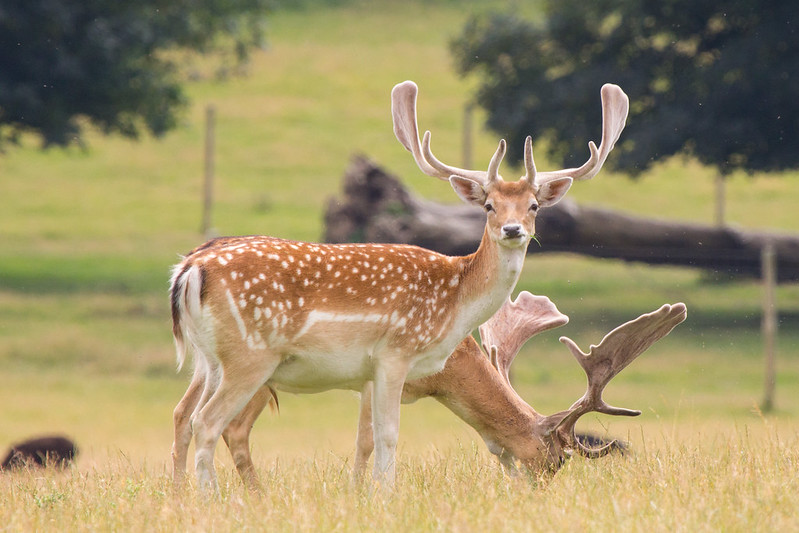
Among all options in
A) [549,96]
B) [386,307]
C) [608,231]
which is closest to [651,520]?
[386,307]

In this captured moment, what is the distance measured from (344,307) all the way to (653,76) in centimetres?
1515

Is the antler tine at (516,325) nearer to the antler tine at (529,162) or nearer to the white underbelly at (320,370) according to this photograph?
the white underbelly at (320,370)

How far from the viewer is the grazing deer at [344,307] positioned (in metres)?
6.62

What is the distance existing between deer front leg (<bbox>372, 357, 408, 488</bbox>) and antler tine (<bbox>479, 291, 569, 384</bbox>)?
113cm

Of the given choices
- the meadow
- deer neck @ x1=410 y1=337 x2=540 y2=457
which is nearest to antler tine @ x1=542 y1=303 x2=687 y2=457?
deer neck @ x1=410 y1=337 x2=540 y2=457

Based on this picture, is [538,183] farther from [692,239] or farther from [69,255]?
[69,255]

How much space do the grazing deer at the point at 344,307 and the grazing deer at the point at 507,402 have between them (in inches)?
17.3

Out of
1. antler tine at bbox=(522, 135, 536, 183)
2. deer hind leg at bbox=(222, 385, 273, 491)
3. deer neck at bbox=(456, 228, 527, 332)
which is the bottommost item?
deer hind leg at bbox=(222, 385, 273, 491)

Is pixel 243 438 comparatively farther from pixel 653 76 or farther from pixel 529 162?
pixel 653 76

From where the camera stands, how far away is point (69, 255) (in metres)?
25.0

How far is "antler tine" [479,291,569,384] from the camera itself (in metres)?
8.03

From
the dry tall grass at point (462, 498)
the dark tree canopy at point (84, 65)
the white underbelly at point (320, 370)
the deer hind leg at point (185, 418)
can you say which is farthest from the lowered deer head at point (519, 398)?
the dark tree canopy at point (84, 65)

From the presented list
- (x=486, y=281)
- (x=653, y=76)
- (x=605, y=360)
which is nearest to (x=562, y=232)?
(x=653, y=76)

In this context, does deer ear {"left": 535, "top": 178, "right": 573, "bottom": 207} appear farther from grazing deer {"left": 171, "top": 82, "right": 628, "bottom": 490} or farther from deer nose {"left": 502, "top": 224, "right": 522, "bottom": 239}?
deer nose {"left": 502, "top": 224, "right": 522, "bottom": 239}
